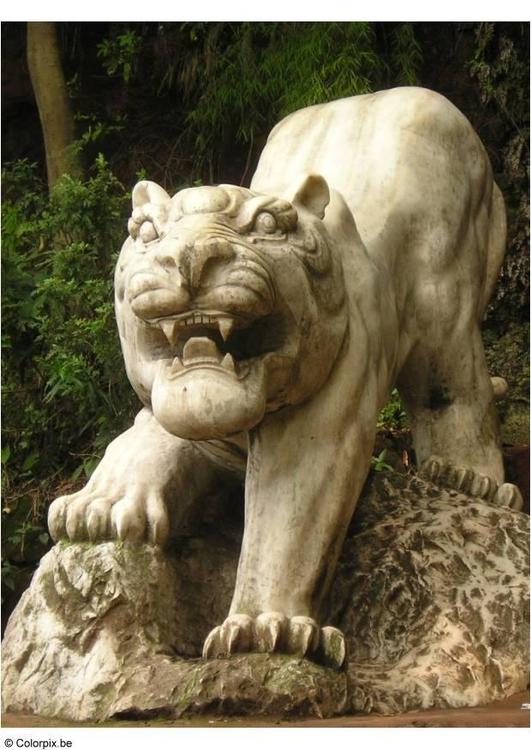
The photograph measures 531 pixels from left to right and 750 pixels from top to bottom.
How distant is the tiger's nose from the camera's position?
375cm

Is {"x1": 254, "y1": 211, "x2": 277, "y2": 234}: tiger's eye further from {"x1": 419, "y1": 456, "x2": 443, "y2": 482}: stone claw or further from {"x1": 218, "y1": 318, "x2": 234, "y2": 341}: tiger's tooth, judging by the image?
{"x1": 419, "y1": 456, "x2": 443, "y2": 482}: stone claw

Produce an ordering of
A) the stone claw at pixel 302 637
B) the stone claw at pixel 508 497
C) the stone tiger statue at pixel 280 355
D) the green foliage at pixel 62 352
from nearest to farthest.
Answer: the stone tiger statue at pixel 280 355, the stone claw at pixel 302 637, the stone claw at pixel 508 497, the green foliage at pixel 62 352

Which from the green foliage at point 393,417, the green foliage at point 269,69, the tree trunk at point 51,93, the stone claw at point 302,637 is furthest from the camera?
the tree trunk at point 51,93

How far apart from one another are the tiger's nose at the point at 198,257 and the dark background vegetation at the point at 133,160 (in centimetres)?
272

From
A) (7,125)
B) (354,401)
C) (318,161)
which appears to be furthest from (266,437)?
(7,125)

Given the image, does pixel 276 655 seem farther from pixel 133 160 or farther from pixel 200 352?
pixel 133 160

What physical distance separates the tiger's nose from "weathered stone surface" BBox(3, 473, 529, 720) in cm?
81

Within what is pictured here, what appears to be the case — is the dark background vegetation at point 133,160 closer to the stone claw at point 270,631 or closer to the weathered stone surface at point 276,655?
the weathered stone surface at point 276,655

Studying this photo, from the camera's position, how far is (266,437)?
4.17 m

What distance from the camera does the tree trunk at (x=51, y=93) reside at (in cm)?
771

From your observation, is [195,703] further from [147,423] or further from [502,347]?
[502,347]

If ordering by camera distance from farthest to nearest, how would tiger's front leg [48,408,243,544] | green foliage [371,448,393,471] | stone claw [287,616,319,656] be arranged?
green foliage [371,448,393,471], tiger's front leg [48,408,243,544], stone claw [287,616,319,656]

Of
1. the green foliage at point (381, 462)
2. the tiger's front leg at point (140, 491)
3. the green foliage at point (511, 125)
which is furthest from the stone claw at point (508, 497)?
the green foliage at point (511, 125)

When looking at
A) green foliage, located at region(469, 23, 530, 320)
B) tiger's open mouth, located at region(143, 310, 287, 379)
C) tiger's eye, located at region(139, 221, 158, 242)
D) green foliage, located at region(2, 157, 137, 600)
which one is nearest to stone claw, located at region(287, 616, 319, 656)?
tiger's open mouth, located at region(143, 310, 287, 379)
